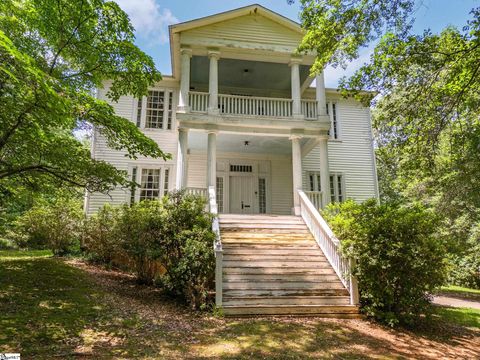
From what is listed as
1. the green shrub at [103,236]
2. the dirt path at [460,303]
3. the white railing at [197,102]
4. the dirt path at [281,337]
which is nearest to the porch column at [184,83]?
the white railing at [197,102]

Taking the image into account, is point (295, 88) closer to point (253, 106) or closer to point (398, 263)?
point (253, 106)

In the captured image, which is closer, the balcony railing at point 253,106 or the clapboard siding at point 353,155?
the balcony railing at point 253,106

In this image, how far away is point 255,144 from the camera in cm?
1370

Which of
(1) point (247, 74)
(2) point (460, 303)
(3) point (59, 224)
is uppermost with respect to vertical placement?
(1) point (247, 74)

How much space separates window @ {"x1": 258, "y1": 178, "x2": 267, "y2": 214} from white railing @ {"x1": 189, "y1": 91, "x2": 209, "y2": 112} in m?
4.77

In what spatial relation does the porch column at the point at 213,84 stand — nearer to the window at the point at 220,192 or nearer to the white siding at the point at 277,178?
the white siding at the point at 277,178

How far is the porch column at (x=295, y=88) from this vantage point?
474 inches

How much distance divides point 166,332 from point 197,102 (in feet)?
28.9

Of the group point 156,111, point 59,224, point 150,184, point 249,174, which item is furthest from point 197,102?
point 59,224

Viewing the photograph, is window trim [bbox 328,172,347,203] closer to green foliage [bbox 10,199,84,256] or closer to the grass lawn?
the grass lawn

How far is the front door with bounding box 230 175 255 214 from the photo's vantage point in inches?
575

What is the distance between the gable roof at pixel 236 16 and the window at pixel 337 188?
7.03 m

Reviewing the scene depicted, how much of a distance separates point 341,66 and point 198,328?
24.1 ft

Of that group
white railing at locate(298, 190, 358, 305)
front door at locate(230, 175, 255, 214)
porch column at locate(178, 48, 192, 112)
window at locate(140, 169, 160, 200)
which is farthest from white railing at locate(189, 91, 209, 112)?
white railing at locate(298, 190, 358, 305)
